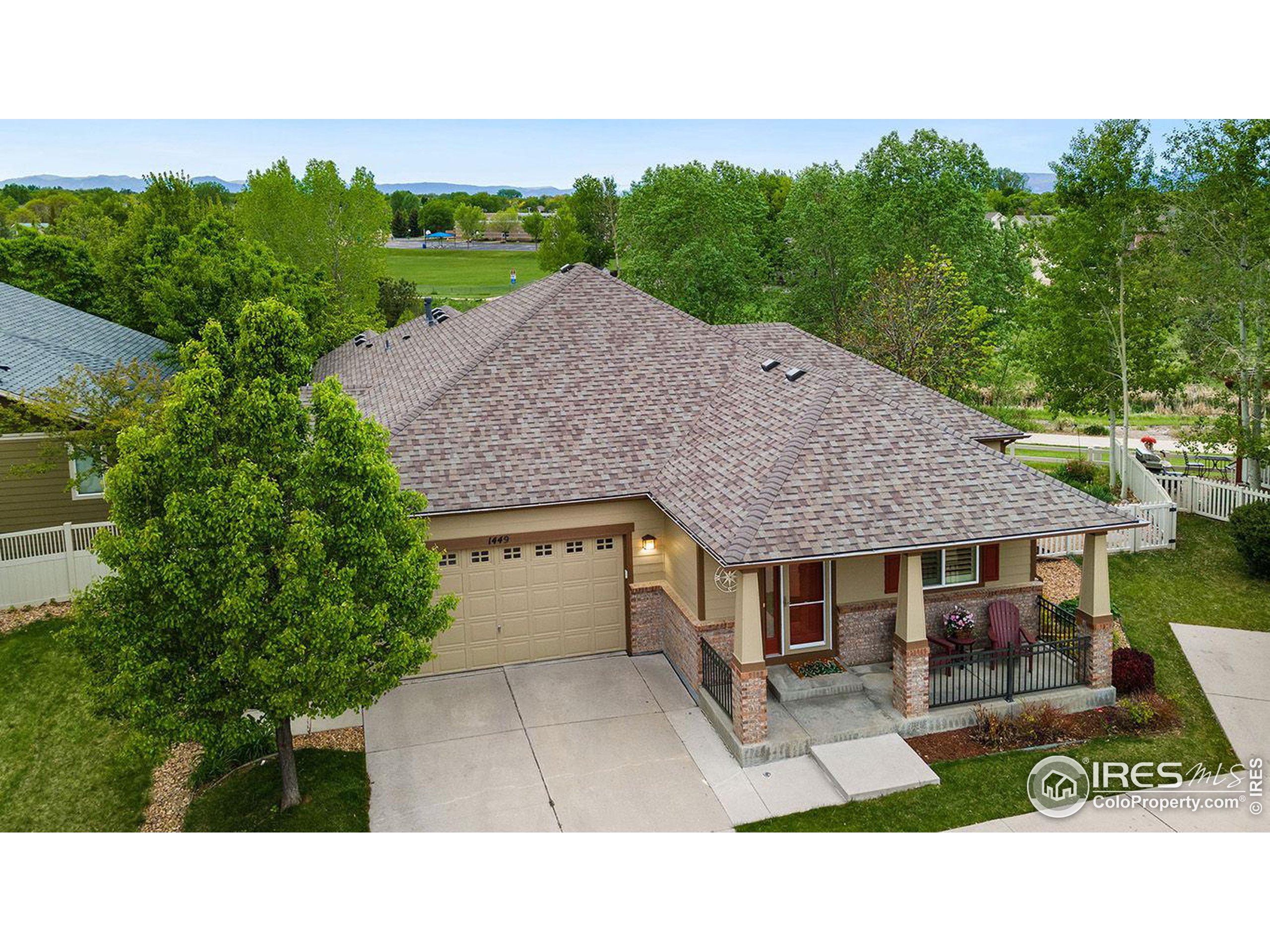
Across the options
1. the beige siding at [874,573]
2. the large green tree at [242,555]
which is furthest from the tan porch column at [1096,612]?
the large green tree at [242,555]

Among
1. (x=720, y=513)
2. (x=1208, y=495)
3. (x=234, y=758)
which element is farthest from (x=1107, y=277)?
(x=234, y=758)

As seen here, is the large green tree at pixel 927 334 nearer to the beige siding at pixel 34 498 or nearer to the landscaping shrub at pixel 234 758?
the landscaping shrub at pixel 234 758

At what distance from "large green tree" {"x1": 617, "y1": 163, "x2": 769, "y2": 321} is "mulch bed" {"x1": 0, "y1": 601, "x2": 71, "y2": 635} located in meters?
28.6

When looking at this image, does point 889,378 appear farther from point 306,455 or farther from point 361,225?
point 361,225

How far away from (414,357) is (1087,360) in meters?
17.1

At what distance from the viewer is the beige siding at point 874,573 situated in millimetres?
15328

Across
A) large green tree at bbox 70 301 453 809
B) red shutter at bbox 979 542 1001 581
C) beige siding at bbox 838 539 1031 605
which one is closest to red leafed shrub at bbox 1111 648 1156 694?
beige siding at bbox 838 539 1031 605

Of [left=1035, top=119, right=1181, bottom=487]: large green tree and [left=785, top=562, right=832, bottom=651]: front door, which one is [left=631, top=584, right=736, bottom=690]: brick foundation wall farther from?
[left=1035, top=119, right=1181, bottom=487]: large green tree

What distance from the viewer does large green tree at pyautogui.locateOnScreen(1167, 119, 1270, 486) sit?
71.3ft

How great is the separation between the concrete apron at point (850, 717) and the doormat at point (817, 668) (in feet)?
1.26

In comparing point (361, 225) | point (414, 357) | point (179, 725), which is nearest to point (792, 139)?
point (361, 225)

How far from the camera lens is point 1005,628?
15.2m

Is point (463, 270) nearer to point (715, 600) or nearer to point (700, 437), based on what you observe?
point (700, 437)

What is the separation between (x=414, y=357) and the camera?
77.4ft
